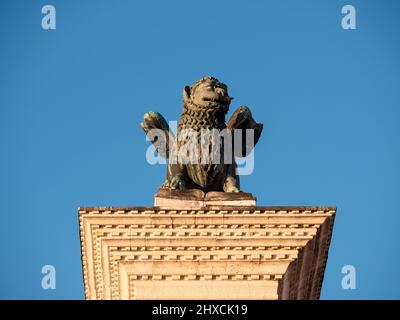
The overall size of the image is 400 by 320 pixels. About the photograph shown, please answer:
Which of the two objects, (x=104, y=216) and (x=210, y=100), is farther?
(x=210, y=100)

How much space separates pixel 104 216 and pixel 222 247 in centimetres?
217

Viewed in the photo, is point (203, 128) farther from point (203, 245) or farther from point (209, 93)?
point (203, 245)

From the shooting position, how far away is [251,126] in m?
34.6

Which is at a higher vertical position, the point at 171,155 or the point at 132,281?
the point at 171,155

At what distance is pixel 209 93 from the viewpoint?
34.2 metres

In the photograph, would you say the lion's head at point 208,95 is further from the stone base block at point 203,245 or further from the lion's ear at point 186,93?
Result: the stone base block at point 203,245

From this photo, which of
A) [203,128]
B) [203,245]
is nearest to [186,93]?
[203,128]

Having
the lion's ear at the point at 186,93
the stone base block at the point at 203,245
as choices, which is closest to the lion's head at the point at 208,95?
the lion's ear at the point at 186,93

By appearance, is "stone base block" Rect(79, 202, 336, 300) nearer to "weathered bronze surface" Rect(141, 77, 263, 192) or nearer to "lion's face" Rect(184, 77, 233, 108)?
"weathered bronze surface" Rect(141, 77, 263, 192)

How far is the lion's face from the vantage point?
34094mm
